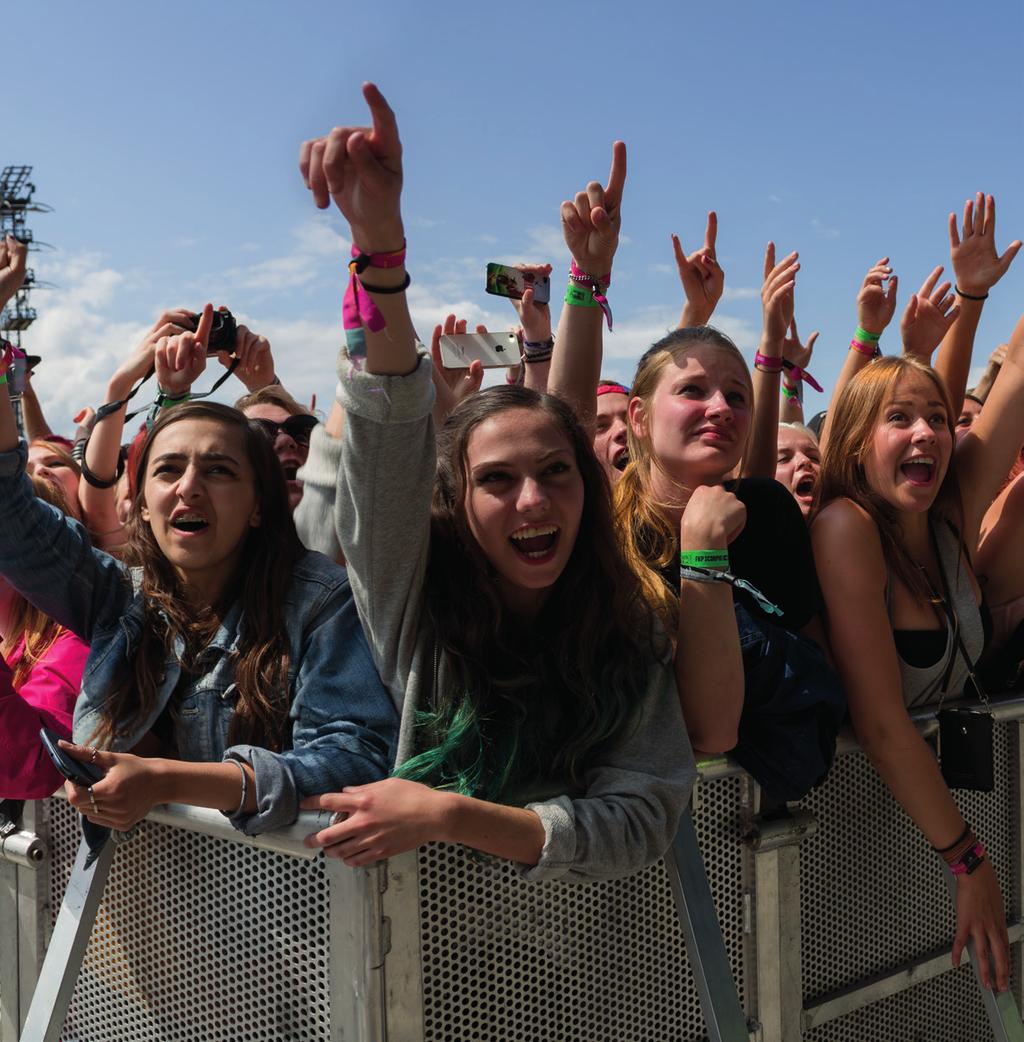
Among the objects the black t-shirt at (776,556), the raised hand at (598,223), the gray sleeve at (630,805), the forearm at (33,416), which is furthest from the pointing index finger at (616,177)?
the forearm at (33,416)

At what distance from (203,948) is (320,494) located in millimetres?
983

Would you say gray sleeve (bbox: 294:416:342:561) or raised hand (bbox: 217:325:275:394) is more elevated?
raised hand (bbox: 217:325:275:394)

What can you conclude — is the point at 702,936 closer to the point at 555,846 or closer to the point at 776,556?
the point at 555,846

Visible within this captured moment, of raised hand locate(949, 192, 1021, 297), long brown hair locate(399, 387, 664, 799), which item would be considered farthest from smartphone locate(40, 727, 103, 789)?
raised hand locate(949, 192, 1021, 297)

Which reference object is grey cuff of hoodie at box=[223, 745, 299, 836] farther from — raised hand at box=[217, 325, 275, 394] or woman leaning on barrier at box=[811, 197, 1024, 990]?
raised hand at box=[217, 325, 275, 394]

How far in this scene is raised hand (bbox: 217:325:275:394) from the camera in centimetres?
411

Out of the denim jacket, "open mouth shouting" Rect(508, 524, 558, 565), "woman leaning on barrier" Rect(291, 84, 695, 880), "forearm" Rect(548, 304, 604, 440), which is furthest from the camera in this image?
"forearm" Rect(548, 304, 604, 440)

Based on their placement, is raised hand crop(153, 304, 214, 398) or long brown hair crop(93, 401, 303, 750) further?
raised hand crop(153, 304, 214, 398)

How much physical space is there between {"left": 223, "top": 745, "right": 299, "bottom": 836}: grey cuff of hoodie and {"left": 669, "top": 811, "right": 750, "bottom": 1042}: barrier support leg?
743 mm

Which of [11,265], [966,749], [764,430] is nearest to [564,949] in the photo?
[966,749]

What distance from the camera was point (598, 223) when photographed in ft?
10.6

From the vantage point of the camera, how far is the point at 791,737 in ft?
7.47

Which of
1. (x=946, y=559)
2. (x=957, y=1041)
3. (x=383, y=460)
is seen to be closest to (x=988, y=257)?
(x=946, y=559)

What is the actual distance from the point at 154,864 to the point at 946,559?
6.74ft
